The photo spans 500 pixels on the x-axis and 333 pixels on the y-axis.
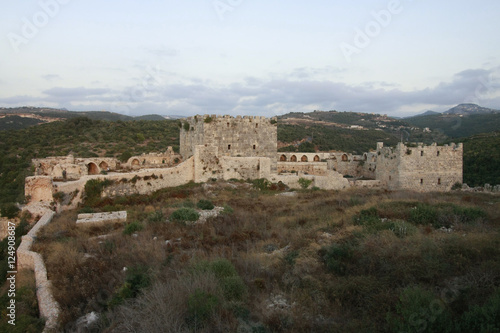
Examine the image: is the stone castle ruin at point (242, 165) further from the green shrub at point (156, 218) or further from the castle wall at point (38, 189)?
the green shrub at point (156, 218)

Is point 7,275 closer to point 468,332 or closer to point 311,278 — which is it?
point 311,278

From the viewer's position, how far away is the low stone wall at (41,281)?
5.60m

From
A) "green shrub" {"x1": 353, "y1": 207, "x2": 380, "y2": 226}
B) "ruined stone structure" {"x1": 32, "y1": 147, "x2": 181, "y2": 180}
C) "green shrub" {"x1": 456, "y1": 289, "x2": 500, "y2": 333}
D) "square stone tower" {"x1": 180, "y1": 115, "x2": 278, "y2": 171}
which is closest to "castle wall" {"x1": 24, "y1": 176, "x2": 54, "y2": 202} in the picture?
"ruined stone structure" {"x1": 32, "y1": 147, "x2": 181, "y2": 180}

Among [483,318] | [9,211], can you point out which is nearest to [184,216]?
[9,211]

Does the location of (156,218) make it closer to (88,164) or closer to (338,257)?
(338,257)

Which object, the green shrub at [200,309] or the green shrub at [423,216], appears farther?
the green shrub at [423,216]

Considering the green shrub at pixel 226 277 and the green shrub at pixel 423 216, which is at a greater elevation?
the green shrub at pixel 423 216

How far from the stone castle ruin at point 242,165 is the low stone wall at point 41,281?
7.03 m

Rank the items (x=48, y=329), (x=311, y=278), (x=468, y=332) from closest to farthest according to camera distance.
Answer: (x=468, y=332), (x=48, y=329), (x=311, y=278)

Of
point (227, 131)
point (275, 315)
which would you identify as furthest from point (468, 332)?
point (227, 131)

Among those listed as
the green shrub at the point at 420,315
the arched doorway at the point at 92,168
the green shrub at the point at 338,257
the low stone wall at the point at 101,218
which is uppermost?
the arched doorway at the point at 92,168

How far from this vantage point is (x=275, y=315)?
471 cm

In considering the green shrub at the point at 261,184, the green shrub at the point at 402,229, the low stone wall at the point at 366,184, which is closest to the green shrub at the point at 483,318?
the green shrub at the point at 402,229

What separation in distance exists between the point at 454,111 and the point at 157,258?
9019 cm
